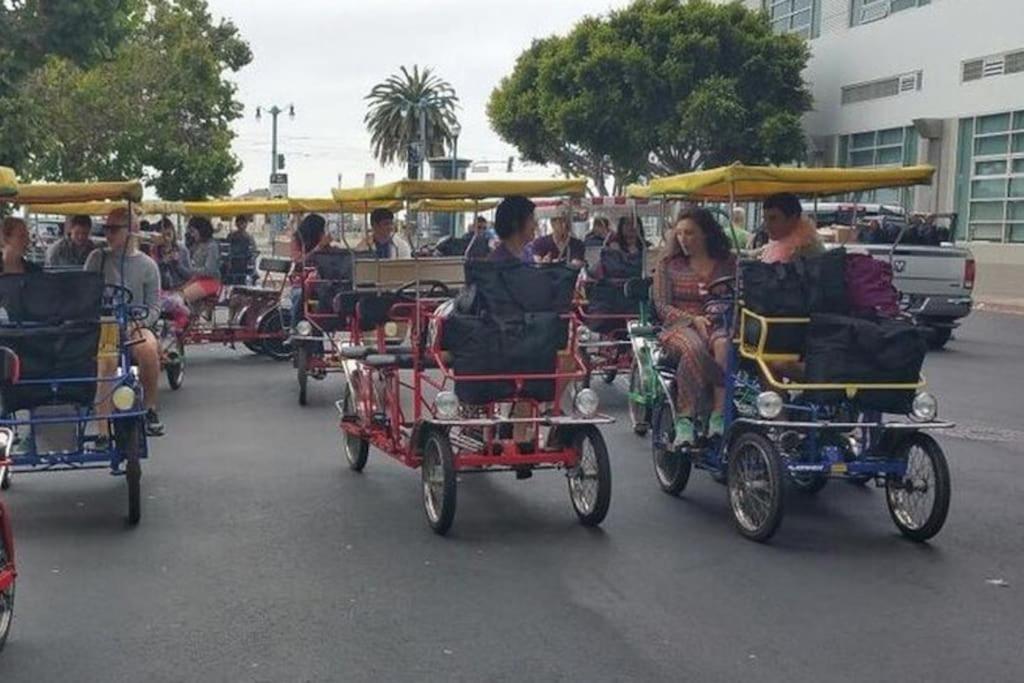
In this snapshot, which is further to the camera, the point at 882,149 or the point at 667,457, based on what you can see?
the point at 882,149

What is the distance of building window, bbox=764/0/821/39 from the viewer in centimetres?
4456

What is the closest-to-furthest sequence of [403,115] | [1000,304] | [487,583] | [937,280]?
1. [487,583]
2. [937,280]
3. [1000,304]
4. [403,115]

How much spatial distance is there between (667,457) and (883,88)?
32.4m

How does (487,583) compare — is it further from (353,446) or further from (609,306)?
(609,306)

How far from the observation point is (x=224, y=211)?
19.2 metres

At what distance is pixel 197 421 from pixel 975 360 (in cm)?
1085

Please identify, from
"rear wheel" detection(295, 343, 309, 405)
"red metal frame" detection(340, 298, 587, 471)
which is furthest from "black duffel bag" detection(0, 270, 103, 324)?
"rear wheel" detection(295, 343, 309, 405)

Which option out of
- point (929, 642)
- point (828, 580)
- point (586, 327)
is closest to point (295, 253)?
point (586, 327)

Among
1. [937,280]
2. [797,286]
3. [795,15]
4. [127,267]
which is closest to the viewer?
[797,286]

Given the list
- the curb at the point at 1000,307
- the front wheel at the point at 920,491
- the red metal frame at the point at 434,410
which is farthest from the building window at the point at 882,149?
the front wheel at the point at 920,491

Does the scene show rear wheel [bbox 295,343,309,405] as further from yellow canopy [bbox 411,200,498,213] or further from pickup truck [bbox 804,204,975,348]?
pickup truck [bbox 804,204,975,348]

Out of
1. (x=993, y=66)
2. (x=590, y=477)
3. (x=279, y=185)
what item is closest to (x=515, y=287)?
(x=590, y=477)

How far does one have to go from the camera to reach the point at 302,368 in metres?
14.1

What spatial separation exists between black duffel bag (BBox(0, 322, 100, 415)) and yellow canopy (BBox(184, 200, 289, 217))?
10.3 m
